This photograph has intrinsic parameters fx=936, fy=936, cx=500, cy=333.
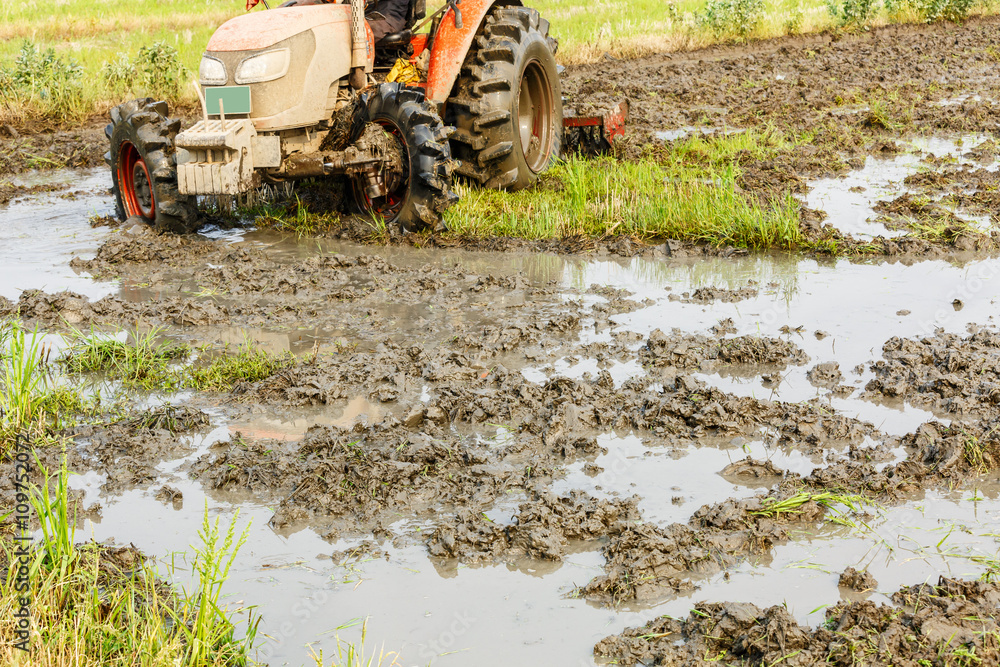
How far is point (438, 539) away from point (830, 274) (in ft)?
13.0

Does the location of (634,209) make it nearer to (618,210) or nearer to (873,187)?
(618,210)

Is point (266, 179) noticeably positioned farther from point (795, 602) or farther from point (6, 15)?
point (6, 15)

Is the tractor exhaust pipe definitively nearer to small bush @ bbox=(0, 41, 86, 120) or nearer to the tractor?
the tractor

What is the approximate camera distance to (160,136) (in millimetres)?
7484

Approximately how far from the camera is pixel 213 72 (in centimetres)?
Answer: 701

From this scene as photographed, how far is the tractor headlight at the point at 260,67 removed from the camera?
6.88m

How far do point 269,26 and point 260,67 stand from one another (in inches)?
12.7

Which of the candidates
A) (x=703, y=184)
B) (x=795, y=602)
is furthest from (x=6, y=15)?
(x=795, y=602)

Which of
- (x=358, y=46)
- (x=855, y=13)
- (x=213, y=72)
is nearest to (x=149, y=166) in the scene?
(x=213, y=72)

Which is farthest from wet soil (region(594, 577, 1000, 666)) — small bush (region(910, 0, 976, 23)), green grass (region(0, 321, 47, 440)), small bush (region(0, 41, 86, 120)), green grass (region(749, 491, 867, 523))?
small bush (region(910, 0, 976, 23))

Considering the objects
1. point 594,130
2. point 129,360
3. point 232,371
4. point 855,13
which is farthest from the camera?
point 855,13

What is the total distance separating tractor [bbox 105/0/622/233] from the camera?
6895 mm

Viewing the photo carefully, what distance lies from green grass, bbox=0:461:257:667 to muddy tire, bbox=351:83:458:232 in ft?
14.5

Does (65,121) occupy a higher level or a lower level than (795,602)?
higher
